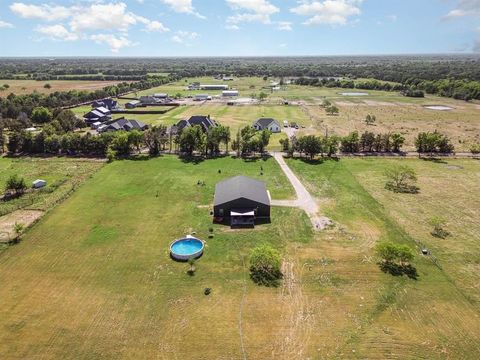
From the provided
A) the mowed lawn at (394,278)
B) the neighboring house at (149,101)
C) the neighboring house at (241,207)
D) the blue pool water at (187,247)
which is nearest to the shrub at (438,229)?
the mowed lawn at (394,278)

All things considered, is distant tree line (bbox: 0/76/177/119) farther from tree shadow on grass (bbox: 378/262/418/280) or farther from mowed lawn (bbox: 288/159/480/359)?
tree shadow on grass (bbox: 378/262/418/280)

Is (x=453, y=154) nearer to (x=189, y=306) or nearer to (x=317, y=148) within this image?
(x=317, y=148)

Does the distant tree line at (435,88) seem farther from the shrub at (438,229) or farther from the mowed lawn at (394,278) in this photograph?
the shrub at (438,229)

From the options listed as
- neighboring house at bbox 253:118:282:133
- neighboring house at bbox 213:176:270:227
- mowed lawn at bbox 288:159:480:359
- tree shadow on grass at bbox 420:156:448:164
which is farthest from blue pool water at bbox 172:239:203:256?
neighboring house at bbox 253:118:282:133

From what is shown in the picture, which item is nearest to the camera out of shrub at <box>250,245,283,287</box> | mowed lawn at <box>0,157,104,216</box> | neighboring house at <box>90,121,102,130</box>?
shrub at <box>250,245,283,287</box>

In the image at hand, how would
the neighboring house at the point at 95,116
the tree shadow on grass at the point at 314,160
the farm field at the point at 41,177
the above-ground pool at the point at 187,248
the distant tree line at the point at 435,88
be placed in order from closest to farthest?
the above-ground pool at the point at 187,248 < the farm field at the point at 41,177 < the tree shadow on grass at the point at 314,160 < the neighboring house at the point at 95,116 < the distant tree line at the point at 435,88
